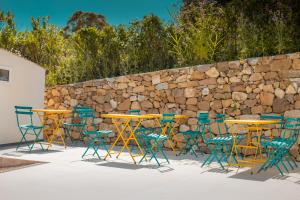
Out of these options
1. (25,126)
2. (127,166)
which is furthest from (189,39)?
(25,126)

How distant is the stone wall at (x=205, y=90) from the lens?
666cm

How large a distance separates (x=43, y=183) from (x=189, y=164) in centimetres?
245

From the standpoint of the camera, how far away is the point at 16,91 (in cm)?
862

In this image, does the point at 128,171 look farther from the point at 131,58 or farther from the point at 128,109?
the point at 131,58

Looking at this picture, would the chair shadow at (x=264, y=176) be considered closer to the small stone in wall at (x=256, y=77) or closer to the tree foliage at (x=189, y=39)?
the small stone in wall at (x=256, y=77)

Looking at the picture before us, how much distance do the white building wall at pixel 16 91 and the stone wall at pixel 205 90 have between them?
872mm

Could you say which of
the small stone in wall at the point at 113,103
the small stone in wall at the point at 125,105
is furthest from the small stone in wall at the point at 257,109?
the small stone in wall at the point at 113,103

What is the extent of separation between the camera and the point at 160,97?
26.8ft

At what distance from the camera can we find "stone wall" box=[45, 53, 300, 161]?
6656 mm

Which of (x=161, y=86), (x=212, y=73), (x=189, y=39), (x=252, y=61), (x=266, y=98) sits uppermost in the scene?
(x=189, y=39)

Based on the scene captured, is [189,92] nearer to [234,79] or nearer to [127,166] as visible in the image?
[234,79]

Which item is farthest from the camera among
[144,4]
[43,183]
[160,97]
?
[144,4]

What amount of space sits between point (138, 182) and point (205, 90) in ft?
11.1

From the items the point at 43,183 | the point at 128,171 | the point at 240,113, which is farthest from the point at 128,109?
the point at 43,183
